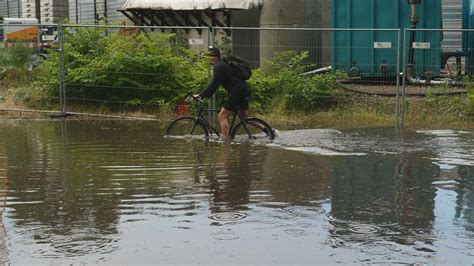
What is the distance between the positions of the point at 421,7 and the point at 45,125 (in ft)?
29.6

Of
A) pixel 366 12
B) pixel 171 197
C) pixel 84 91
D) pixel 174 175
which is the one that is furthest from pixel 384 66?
pixel 171 197

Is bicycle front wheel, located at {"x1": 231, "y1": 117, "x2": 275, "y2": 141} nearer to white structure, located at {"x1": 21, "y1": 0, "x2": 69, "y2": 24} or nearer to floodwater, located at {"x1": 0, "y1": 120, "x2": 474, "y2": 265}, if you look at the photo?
floodwater, located at {"x1": 0, "y1": 120, "x2": 474, "y2": 265}

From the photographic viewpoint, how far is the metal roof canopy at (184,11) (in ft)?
72.7

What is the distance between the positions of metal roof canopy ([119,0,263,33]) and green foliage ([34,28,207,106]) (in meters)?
6.18

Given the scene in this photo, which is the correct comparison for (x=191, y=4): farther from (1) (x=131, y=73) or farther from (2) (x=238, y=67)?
(2) (x=238, y=67)

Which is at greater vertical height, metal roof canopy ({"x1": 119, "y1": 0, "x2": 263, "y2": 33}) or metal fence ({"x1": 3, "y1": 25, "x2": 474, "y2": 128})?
metal roof canopy ({"x1": 119, "y1": 0, "x2": 263, "y2": 33})

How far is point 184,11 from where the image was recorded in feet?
77.0

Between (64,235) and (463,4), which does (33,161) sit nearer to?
(64,235)

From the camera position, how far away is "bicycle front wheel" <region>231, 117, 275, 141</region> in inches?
468

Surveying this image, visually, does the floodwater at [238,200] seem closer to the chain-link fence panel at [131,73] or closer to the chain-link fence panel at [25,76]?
the chain-link fence panel at [131,73]

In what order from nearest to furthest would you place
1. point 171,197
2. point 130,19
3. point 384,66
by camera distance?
point 171,197, point 384,66, point 130,19

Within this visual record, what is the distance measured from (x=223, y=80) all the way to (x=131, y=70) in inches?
167

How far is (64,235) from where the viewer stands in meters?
6.10

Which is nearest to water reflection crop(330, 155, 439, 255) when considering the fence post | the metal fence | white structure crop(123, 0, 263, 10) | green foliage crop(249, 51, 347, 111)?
green foliage crop(249, 51, 347, 111)
